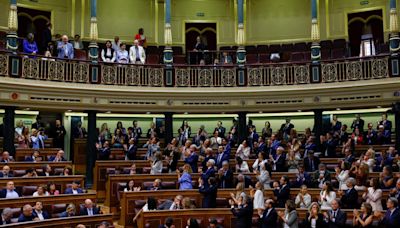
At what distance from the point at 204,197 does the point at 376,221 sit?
125 inches

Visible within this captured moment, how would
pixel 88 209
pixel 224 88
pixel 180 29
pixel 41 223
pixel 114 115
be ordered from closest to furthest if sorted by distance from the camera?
1. pixel 41 223
2. pixel 88 209
3. pixel 224 88
4. pixel 114 115
5. pixel 180 29

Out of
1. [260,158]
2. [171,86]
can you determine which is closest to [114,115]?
[171,86]

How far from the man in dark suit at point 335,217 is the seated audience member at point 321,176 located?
175cm

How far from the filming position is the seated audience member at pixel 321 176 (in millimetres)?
10588

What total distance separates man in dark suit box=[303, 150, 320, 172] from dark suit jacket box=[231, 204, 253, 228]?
116 inches

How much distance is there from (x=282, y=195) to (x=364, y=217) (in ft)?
6.42

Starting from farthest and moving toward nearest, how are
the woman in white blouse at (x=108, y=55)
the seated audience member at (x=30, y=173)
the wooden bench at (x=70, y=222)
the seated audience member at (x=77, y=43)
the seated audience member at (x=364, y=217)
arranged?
the seated audience member at (x=77, y=43) → the woman in white blouse at (x=108, y=55) → the seated audience member at (x=30, y=173) → the seated audience member at (x=364, y=217) → the wooden bench at (x=70, y=222)

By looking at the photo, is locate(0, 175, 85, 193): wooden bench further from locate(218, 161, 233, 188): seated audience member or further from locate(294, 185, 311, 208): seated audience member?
locate(294, 185, 311, 208): seated audience member

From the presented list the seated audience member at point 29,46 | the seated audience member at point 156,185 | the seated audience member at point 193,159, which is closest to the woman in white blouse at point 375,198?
the seated audience member at point 156,185

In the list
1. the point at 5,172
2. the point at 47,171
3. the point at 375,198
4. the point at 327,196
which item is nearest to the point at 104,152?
the point at 47,171

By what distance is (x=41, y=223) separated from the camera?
326 inches

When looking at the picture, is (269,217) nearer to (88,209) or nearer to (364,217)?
(364,217)

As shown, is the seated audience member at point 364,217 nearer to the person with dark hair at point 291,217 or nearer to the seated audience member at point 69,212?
the person with dark hair at point 291,217

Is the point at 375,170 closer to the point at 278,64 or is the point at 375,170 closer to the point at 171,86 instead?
the point at 278,64
